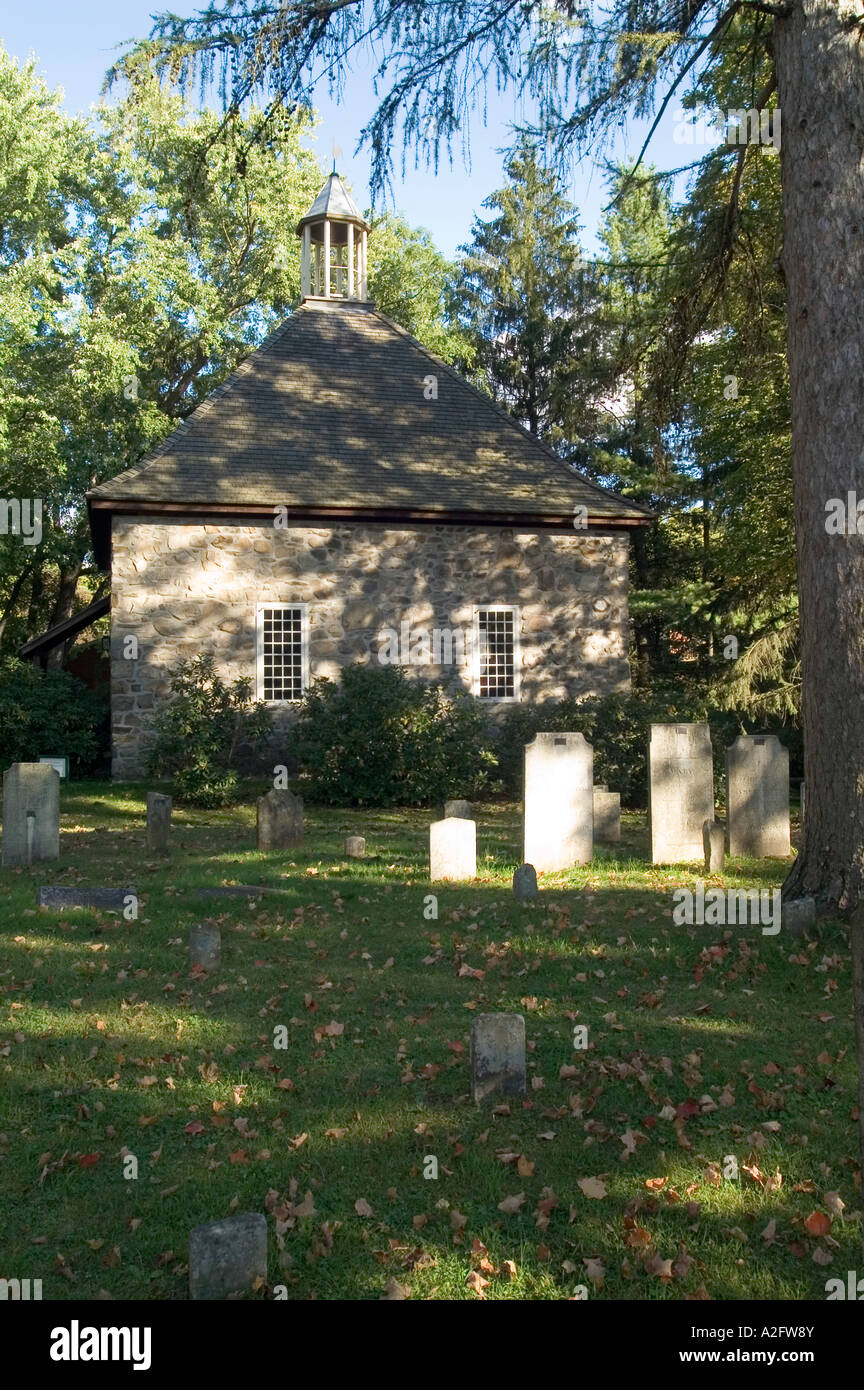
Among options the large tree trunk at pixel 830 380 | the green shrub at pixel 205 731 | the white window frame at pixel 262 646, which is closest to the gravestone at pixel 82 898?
the large tree trunk at pixel 830 380

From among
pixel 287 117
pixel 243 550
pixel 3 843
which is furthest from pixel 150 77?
pixel 243 550

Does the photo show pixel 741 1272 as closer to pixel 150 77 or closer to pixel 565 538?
pixel 150 77

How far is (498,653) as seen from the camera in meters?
20.3

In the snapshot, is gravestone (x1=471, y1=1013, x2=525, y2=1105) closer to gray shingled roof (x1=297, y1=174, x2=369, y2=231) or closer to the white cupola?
the white cupola

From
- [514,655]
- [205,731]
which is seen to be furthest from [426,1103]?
[514,655]

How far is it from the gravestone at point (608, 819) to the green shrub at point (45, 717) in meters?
11.7

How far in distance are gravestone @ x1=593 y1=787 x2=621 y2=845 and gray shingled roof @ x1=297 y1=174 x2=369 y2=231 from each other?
51.5ft

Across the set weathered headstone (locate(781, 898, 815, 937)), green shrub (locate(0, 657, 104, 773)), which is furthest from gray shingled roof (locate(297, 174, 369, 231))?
weathered headstone (locate(781, 898, 815, 937))

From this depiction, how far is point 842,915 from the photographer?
294 inches

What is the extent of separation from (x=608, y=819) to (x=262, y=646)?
27.9 ft

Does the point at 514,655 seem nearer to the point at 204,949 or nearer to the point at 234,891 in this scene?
the point at 234,891

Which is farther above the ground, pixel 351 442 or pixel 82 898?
pixel 351 442

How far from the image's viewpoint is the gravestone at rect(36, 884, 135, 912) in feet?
29.4

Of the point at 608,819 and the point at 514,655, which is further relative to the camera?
the point at 514,655
